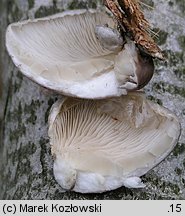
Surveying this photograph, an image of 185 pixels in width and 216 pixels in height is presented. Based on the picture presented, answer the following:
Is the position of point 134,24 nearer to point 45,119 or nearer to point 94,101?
point 94,101

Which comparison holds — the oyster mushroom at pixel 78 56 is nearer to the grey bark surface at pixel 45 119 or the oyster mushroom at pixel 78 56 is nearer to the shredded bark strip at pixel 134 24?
the shredded bark strip at pixel 134 24

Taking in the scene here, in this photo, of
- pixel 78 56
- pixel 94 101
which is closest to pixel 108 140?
pixel 94 101

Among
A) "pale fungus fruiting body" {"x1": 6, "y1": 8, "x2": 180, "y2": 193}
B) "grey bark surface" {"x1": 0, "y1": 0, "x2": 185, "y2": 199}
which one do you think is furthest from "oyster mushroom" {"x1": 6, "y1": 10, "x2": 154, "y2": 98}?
"grey bark surface" {"x1": 0, "y1": 0, "x2": 185, "y2": 199}

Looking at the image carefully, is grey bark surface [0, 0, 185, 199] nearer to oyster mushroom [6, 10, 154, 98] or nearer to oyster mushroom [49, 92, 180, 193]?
oyster mushroom [49, 92, 180, 193]

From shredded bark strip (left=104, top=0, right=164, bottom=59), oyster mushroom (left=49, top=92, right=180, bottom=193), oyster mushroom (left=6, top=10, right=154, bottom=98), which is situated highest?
shredded bark strip (left=104, top=0, right=164, bottom=59)

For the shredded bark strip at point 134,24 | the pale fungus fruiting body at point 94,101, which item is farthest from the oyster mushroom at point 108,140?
the shredded bark strip at point 134,24

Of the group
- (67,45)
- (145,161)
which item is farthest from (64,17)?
(145,161)
